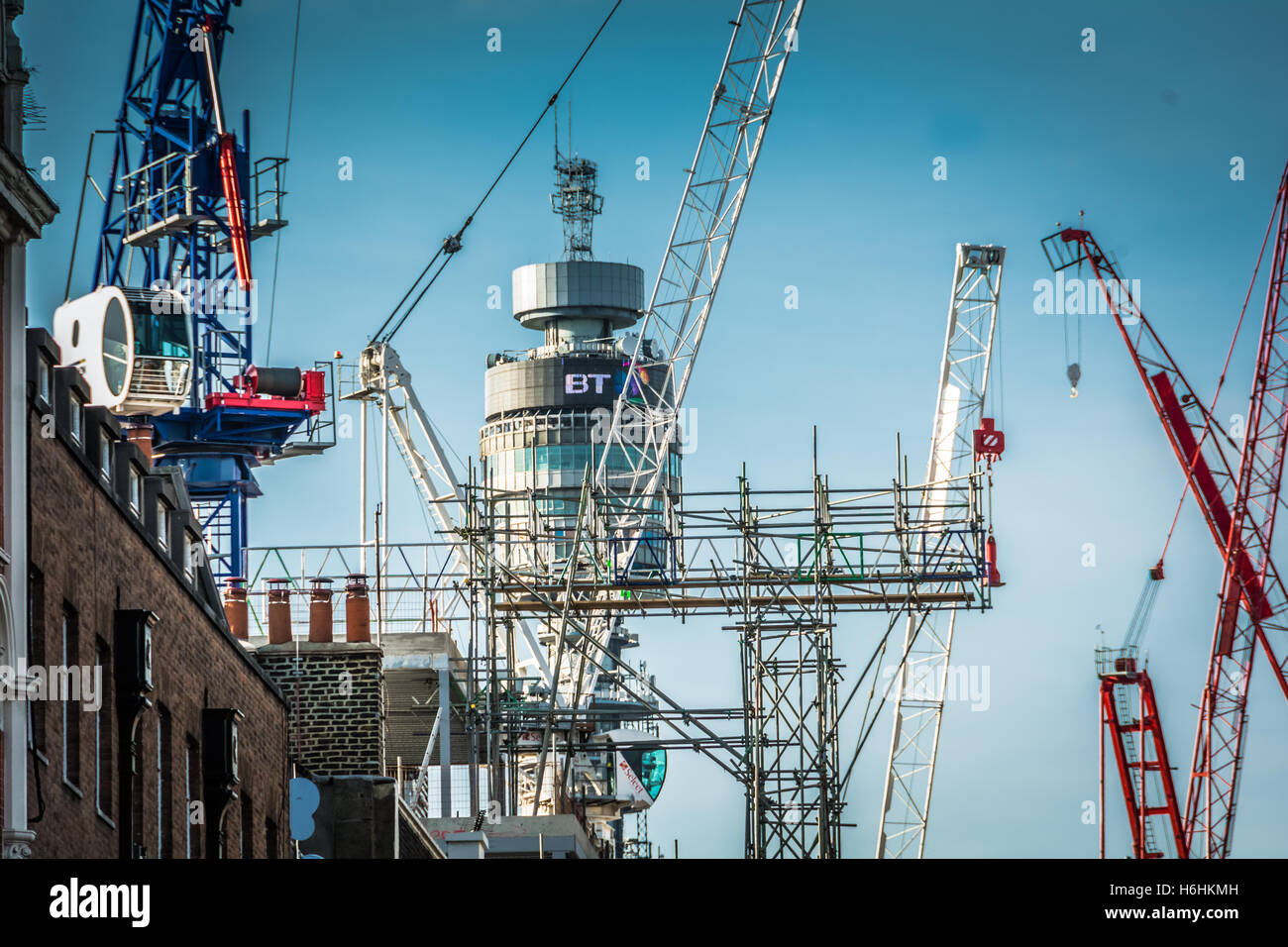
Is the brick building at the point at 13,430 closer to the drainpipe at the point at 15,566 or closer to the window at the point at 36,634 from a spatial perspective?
the drainpipe at the point at 15,566

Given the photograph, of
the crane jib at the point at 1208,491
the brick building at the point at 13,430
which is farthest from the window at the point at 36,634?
the crane jib at the point at 1208,491

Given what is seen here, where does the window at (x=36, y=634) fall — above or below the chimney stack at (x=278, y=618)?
below

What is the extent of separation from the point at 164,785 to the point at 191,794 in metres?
1.42

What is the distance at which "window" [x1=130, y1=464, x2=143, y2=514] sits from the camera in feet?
99.8

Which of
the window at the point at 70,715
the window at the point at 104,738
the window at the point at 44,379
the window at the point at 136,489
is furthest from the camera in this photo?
the window at the point at 136,489

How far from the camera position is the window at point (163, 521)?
32.6 metres

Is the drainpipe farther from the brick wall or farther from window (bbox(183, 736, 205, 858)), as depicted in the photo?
the brick wall

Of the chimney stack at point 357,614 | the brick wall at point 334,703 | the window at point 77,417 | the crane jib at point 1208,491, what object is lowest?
the brick wall at point 334,703

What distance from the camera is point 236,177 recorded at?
69.8 metres

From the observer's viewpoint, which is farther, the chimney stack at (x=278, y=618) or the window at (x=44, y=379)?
the chimney stack at (x=278, y=618)

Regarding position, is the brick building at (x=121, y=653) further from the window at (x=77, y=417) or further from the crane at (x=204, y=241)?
the crane at (x=204, y=241)

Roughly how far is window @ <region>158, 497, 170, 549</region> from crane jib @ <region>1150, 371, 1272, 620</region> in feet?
221

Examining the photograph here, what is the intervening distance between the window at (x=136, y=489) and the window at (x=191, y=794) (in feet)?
10.1

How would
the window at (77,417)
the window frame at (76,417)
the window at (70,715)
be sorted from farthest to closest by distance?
the window at (77,417) < the window frame at (76,417) < the window at (70,715)
